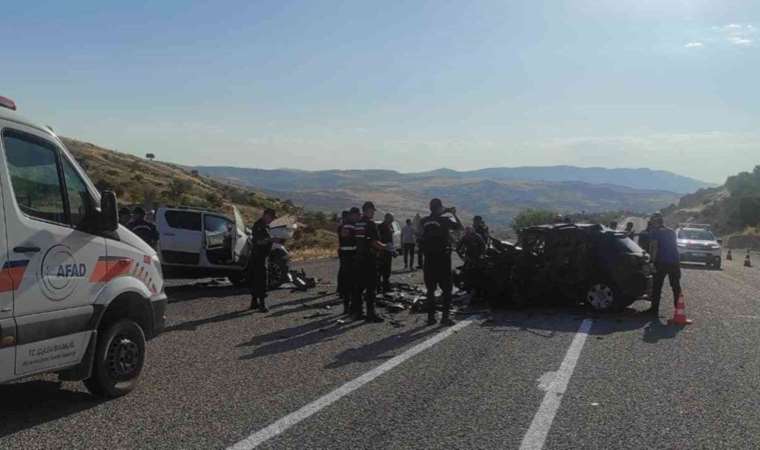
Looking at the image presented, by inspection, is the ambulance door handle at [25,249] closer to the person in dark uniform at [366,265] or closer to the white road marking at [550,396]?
the white road marking at [550,396]

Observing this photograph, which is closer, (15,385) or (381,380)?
(15,385)

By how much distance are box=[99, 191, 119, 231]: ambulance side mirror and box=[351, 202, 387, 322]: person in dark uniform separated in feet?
18.4

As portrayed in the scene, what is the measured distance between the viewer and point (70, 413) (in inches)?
232

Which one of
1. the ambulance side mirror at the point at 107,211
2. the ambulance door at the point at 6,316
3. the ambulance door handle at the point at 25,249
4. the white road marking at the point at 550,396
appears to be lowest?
the white road marking at the point at 550,396

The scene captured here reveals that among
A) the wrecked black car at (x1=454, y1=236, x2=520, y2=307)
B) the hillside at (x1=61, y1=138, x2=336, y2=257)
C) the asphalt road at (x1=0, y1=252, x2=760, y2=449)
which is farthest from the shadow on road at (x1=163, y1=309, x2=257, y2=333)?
the hillside at (x1=61, y1=138, x2=336, y2=257)

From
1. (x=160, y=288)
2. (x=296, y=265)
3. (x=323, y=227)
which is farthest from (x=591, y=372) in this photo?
(x=323, y=227)

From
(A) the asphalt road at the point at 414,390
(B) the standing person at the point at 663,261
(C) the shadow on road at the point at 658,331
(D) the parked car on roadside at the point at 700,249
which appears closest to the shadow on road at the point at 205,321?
(A) the asphalt road at the point at 414,390

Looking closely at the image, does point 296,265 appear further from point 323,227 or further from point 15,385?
point 323,227

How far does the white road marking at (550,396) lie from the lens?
5480mm

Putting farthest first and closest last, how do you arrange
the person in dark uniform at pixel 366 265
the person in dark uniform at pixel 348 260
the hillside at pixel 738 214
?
the hillside at pixel 738 214 → the person in dark uniform at pixel 348 260 → the person in dark uniform at pixel 366 265

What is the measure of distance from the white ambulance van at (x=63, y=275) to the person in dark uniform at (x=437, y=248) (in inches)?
204

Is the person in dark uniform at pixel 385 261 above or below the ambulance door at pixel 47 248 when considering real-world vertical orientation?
below

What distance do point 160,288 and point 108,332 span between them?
92 centimetres

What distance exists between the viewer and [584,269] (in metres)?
12.9
